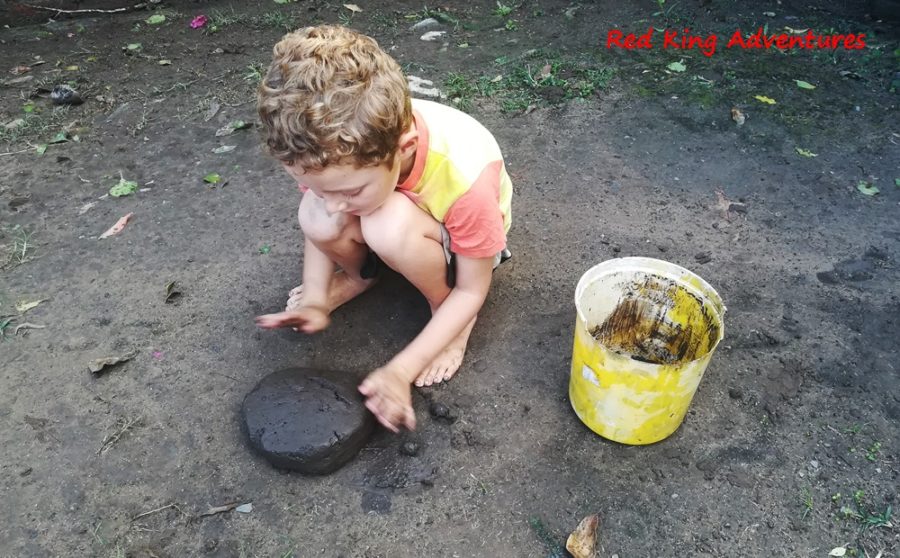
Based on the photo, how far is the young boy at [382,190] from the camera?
151 centimetres

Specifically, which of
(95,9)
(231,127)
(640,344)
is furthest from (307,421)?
(95,9)

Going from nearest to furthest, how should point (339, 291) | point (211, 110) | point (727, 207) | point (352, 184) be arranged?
point (352, 184), point (339, 291), point (727, 207), point (211, 110)

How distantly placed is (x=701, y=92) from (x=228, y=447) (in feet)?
9.43

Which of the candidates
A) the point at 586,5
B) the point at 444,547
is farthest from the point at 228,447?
the point at 586,5

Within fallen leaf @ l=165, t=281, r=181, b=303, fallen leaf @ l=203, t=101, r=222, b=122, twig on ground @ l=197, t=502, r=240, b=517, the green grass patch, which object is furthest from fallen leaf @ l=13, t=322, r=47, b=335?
the green grass patch

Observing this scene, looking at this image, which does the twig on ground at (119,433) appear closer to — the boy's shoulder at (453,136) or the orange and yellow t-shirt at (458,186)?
the orange and yellow t-shirt at (458,186)

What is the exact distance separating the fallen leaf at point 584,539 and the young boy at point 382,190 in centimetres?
51

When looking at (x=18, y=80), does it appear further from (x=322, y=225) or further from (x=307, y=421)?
(x=307, y=421)

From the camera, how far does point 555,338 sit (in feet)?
7.32

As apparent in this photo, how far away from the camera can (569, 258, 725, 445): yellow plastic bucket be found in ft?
5.45

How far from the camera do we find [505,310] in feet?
7.68

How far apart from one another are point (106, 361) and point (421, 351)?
1.09 m

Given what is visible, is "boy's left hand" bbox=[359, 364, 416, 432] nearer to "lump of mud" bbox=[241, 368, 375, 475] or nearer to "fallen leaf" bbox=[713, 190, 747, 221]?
"lump of mud" bbox=[241, 368, 375, 475]

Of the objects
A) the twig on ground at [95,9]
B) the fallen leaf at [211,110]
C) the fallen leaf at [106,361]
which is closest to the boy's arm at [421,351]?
the fallen leaf at [106,361]
